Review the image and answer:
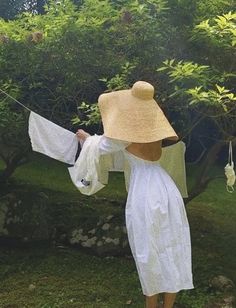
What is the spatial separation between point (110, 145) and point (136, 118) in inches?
10.9

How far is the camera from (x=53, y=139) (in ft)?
13.8

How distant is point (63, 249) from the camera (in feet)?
17.5

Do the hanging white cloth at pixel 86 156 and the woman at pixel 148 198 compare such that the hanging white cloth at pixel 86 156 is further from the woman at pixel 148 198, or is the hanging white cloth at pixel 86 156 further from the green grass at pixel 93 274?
the green grass at pixel 93 274

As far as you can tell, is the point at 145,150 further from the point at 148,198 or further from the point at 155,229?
the point at 155,229

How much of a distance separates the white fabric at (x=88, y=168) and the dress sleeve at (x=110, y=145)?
0.19ft

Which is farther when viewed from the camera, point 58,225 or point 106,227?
point 58,225

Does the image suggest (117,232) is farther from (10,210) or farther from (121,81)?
(121,81)

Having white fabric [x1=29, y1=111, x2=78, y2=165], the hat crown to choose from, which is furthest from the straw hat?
white fabric [x1=29, y1=111, x2=78, y2=165]

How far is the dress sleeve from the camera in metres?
3.70

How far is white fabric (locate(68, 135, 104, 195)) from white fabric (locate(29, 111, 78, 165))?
0.19 metres

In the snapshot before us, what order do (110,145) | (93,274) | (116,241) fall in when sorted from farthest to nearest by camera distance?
(116,241) → (93,274) → (110,145)

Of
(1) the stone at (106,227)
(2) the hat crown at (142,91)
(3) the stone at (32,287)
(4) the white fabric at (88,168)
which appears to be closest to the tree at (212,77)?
(2) the hat crown at (142,91)

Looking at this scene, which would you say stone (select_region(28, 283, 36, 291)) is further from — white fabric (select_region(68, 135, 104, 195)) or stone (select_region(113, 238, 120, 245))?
white fabric (select_region(68, 135, 104, 195))

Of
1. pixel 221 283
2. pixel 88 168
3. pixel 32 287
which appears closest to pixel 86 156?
pixel 88 168
